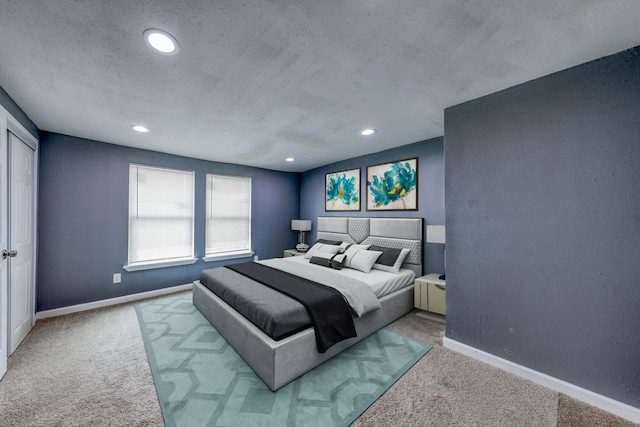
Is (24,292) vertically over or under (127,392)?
over

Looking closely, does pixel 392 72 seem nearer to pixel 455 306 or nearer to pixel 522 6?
pixel 522 6

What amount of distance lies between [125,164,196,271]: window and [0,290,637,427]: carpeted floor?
5.25ft

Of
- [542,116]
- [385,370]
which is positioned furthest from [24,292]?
[542,116]

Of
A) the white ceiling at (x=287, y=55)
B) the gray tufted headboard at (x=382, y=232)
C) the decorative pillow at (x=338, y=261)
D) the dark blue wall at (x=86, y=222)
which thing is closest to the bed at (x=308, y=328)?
the gray tufted headboard at (x=382, y=232)

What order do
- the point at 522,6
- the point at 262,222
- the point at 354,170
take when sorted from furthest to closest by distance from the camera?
the point at 262,222 → the point at 354,170 → the point at 522,6

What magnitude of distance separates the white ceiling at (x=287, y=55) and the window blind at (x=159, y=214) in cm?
129

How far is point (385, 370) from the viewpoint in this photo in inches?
81.7

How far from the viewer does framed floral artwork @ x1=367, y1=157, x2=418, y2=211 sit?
12.0ft

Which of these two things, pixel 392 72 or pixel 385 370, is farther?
pixel 385 370

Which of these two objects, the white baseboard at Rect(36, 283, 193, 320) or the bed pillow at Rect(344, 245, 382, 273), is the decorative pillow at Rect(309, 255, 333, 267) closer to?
the bed pillow at Rect(344, 245, 382, 273)

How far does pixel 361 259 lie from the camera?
3.47 metres

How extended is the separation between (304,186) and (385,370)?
4.30 meters

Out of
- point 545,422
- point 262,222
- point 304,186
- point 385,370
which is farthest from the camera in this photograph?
point 304,186

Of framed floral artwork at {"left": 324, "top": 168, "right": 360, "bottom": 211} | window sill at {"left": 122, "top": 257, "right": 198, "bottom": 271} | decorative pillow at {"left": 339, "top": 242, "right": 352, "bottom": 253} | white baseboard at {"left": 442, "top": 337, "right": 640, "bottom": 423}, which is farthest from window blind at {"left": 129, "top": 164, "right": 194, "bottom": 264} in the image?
white baseboard at {"left": 442, "top": 337, "right": 640, "bottom": 423}
